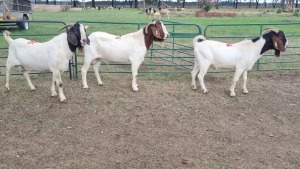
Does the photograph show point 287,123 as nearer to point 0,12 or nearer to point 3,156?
point 3,156

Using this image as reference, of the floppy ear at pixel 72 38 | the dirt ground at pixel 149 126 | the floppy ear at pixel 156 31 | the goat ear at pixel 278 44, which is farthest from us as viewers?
the floppy ear at pixel 156 31

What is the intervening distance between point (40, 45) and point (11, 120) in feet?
4.74

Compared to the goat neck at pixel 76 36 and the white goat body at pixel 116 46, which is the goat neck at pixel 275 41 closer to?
the white goat body at pixel 116 46

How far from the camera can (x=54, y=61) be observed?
5.49 meters

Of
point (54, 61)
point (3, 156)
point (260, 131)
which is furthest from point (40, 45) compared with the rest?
point (260, 131)

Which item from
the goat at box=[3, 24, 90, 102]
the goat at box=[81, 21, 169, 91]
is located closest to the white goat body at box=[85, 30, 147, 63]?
the goat at box=[81, 21, 169, 91]

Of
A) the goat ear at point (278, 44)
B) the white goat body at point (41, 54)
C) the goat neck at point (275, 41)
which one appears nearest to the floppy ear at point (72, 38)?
the white goat body at point (41, 54)

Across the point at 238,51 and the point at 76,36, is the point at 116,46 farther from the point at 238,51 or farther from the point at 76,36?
the point at 238,51

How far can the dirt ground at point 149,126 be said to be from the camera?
155 inches

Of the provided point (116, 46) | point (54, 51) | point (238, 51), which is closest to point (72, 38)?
point (54, 51)

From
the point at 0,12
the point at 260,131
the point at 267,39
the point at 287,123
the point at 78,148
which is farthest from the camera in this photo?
the point at 0,12

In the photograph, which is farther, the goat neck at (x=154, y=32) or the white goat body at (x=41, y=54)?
the goat neck at (x=154, y=32)

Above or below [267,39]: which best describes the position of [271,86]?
below

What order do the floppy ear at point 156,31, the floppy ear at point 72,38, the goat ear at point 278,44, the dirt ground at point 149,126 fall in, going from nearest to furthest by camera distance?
the dirt ground at point 149,126
the floppy ear at point 72,38
the goat ear at point 278,44
the floppy ear at point 156,31
